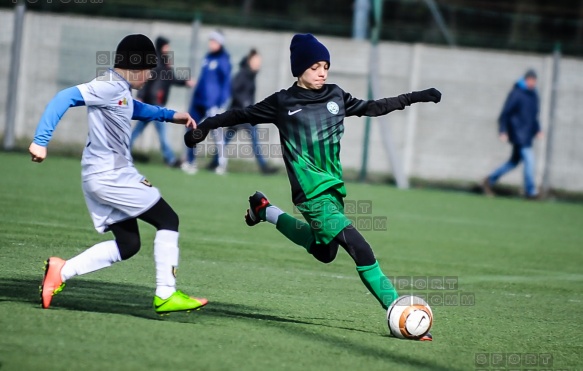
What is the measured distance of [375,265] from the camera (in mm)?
6832

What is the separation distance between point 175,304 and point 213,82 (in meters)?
13.0

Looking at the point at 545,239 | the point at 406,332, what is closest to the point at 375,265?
the point at 406,332

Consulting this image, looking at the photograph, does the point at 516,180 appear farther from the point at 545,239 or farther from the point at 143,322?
the point at 143,322

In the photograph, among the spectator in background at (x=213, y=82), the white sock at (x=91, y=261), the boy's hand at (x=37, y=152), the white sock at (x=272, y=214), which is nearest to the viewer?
the boy's hand at (x=37, y=152)

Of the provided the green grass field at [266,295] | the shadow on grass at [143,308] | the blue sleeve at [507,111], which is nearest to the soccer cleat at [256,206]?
the green grass field at [266,295]

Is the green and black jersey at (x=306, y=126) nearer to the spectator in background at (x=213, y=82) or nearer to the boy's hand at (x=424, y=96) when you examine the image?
the boy's hand at (x=424, y=96)

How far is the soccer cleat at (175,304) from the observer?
659 cm

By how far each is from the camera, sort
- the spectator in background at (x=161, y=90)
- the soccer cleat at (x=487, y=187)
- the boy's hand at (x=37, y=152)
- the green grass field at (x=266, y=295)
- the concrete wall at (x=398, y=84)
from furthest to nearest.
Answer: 1. the concrete wall at (x=398, y=84)
2. the soccer cleat at (x=487, y=187)
3. the spectator in background at (x=161, y=90)
4. the boy's hand at (x=37, y=152)
5. the green grass field at (x=266, y=295)

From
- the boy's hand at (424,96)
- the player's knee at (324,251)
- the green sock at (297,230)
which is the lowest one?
the player's knee at (324,251)

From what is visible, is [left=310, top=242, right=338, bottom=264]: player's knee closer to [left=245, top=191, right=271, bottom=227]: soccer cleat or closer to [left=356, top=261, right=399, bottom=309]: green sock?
[left=356, top=261, right=399, bottom=309]: green sock

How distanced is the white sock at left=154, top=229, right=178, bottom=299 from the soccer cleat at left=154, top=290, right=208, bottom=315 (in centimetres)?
3

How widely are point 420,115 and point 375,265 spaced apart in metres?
15.9

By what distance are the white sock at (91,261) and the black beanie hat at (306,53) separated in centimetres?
181

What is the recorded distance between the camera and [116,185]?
21.8 feet
